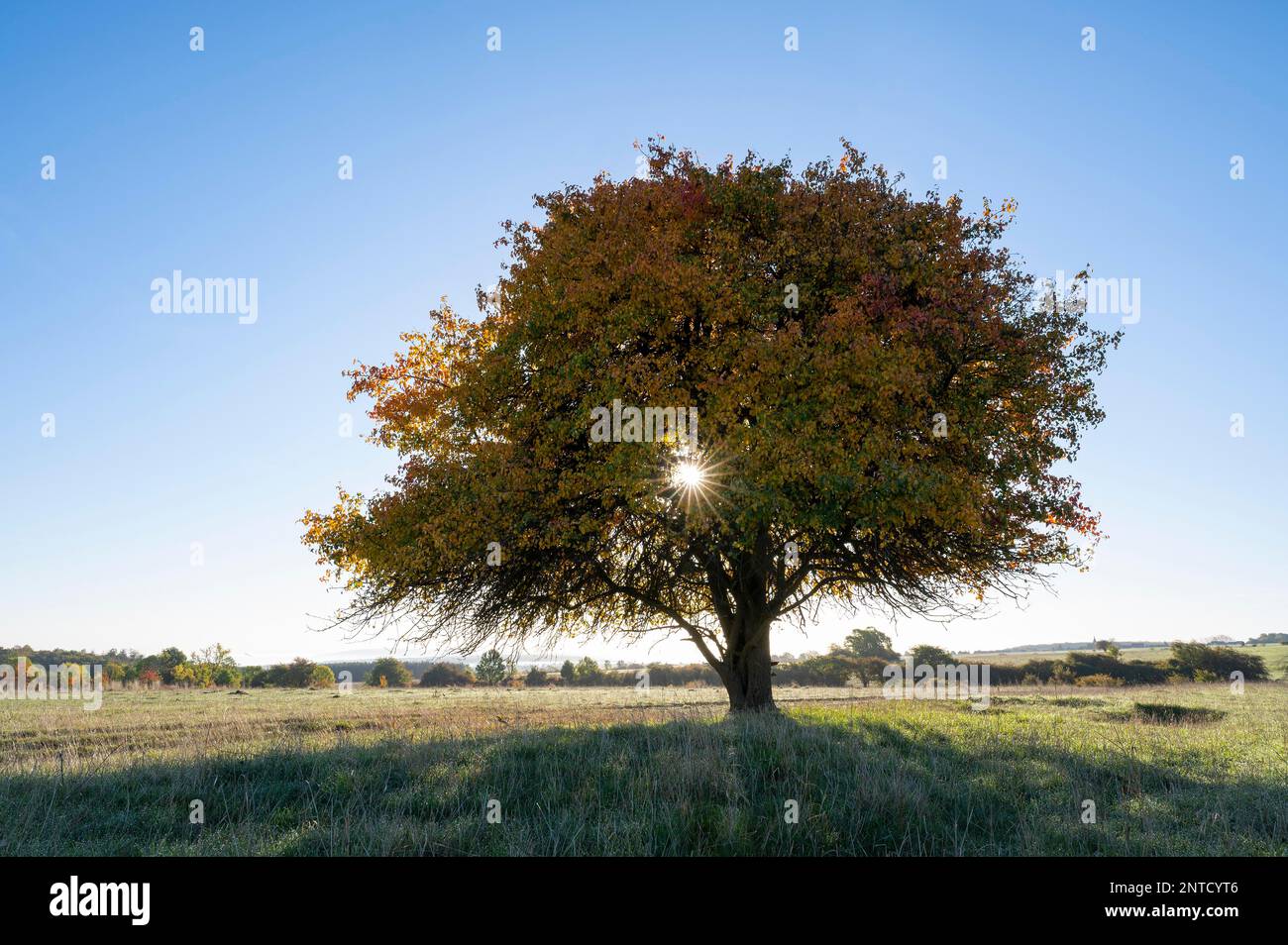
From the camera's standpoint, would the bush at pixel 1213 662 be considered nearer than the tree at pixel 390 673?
Yes

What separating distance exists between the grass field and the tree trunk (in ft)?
16.2

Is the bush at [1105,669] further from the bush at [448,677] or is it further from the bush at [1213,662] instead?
the bush at [448,677]

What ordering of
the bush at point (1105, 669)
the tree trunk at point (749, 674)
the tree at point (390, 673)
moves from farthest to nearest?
the tree at point (390, 673)
the bush at point (1105, 669)
the tree trunk at point (749, 674)

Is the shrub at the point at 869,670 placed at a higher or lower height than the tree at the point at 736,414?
lower

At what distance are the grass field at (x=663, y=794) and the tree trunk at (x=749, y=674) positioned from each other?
4.93m

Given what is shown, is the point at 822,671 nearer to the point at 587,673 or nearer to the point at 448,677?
the point at 587,673

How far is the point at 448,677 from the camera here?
238 ft

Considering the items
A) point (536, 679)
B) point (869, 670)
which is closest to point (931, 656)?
point (869, 670)

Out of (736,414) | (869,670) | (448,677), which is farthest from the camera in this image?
(448,677)

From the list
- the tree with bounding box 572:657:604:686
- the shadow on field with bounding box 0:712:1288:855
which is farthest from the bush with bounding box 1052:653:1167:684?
the shadow on field with bounding box 0:712:1288:855

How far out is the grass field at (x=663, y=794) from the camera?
7.50 metres

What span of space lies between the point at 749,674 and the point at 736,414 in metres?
7.29

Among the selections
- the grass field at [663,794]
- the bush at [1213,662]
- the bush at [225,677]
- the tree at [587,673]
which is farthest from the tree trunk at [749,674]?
the bush at [225,677]
